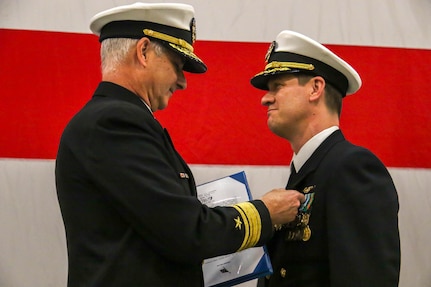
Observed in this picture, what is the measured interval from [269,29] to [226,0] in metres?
0.16

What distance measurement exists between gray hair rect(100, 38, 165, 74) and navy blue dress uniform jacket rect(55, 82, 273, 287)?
0.10m

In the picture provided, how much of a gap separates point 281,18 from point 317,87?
21.9 inches

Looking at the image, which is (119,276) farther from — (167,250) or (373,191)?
(373,191)

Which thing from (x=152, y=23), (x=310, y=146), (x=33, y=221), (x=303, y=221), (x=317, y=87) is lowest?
(x=33, y=221)

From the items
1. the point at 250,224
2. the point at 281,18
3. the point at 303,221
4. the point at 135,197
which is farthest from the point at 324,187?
the point at 281,18

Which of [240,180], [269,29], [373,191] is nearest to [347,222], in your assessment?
[373,191]

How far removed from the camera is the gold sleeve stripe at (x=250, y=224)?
102 centimetres

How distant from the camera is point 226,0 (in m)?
1.74

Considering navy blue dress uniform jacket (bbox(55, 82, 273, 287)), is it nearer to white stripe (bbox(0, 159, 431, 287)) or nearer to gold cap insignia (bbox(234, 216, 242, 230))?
gold cap insignia (bbox(234, 216, 242, 230))

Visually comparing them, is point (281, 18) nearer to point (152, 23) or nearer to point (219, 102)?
point (219, 102)

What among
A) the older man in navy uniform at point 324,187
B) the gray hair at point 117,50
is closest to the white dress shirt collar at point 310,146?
the older man in navy uniform at point 324,187

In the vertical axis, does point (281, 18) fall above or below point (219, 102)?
above

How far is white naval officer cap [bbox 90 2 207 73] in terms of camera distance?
42.7 inches

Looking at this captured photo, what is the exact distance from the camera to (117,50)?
1088 millimetres
